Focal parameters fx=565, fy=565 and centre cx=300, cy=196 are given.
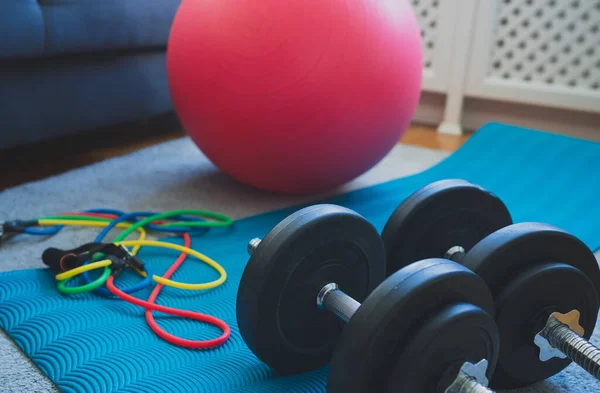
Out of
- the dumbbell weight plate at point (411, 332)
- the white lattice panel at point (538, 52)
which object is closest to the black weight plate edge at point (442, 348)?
the dumbbell weight plate at point (411, 332)

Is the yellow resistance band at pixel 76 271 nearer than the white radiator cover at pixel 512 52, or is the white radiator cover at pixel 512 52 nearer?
the yellow resistance band at pixel 76 271

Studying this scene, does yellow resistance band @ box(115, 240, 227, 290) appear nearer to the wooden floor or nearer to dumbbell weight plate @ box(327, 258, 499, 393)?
dumbbell weight plate @ box(327, 258, 499, 393)

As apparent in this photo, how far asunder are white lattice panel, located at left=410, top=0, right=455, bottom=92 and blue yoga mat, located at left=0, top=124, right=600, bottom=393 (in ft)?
3.04

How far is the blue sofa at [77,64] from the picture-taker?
4.41ft

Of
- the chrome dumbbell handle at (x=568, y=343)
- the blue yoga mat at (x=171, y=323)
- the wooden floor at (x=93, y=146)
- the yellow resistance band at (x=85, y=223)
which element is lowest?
the wooden floor at (x=93, y=146)

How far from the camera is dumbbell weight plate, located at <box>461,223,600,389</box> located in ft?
2.24

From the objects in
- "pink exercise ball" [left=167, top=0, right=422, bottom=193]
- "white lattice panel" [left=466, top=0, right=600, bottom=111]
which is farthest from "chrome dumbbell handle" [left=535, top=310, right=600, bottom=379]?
"white lattice panel" [left=466, top=0, right=600, bottom=111]

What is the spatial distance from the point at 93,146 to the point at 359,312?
151cm

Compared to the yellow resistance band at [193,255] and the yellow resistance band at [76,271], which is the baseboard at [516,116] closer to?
the yellow resistance band at [193,255]

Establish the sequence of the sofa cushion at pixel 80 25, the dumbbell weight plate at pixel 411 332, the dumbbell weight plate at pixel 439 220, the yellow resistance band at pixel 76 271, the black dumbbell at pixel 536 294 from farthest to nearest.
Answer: the sofa cushion at pixel 80 25 < the yellow resistance band at pixel 76 271 < the dumbbell weight plate at pixel 439 220 < the black dumbbell at pixel 536 294 < the dumbbell weight plate at pixel 411 332

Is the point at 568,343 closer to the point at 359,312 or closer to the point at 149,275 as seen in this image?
the point at 359,312

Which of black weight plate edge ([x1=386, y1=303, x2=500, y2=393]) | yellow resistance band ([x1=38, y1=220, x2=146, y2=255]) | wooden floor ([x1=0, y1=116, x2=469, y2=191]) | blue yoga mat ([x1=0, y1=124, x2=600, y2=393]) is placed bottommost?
wooden floor ([x1=0, y1=116, x2=469, y2=191])

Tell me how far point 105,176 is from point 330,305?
3.47ft

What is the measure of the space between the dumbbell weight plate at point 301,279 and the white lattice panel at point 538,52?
1556 millimetres
